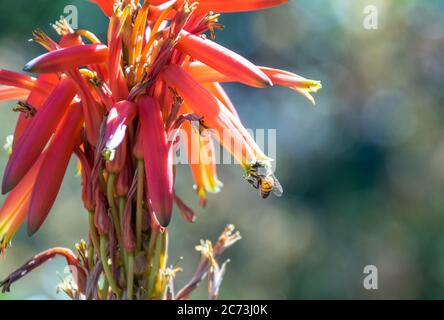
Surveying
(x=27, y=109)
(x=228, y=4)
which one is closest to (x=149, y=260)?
(x=27, y=109)

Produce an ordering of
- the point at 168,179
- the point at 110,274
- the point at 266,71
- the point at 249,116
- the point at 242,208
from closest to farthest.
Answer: the point at 168,179 < the point at 110,274 < the point at 266,71 < the point at 242,208 < the point at 249,116

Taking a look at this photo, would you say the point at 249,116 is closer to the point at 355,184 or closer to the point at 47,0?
the point at 355,184

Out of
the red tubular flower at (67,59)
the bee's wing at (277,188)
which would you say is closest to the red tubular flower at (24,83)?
the red tubular flower at (67,59)

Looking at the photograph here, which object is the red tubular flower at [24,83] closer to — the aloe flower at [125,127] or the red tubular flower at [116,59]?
the aloe flower at [125,127]

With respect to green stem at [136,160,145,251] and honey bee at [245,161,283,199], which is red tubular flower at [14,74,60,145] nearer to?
green stem at [136,160,145,251]

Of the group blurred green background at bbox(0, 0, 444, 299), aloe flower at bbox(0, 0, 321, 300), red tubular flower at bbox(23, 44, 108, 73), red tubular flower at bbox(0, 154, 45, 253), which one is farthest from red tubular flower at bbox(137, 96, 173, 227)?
blurred green background at bbox(0, 0, 444, 299)

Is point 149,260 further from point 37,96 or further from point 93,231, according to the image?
point 37,96
